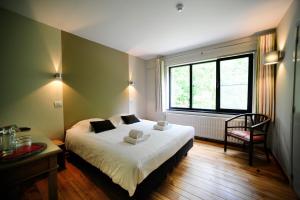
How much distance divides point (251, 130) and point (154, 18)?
2.71 meters

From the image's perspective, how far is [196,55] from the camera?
3955 millimetres

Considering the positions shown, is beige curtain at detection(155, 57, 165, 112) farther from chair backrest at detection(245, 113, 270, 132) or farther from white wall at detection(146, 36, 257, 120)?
chair backrest at detection(245, 113, 270, 132)

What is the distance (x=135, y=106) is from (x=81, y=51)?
2306mm

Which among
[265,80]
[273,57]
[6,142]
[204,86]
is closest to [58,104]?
[6,142]

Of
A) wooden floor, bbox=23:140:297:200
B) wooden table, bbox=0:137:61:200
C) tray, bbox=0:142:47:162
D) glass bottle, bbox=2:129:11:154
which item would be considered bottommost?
wooden floor, bbox=23:140:297:200

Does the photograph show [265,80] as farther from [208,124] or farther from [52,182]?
[52,182]

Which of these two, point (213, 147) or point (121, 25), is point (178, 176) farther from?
point (121, 25)

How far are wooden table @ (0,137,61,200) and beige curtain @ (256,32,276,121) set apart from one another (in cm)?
374

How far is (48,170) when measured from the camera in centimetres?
128

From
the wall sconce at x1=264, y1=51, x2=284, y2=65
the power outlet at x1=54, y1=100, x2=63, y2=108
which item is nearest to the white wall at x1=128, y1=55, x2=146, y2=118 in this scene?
the power outlet at x1=54, y1=100, x2=63, y2=108

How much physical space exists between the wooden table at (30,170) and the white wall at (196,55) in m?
3.62

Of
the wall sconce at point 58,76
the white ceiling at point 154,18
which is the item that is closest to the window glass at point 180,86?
the white ceiling at point 154,18

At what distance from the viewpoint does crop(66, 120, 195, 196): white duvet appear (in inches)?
60.6

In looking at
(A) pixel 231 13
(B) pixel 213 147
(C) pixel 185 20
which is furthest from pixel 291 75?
(B) pixel 213 147
